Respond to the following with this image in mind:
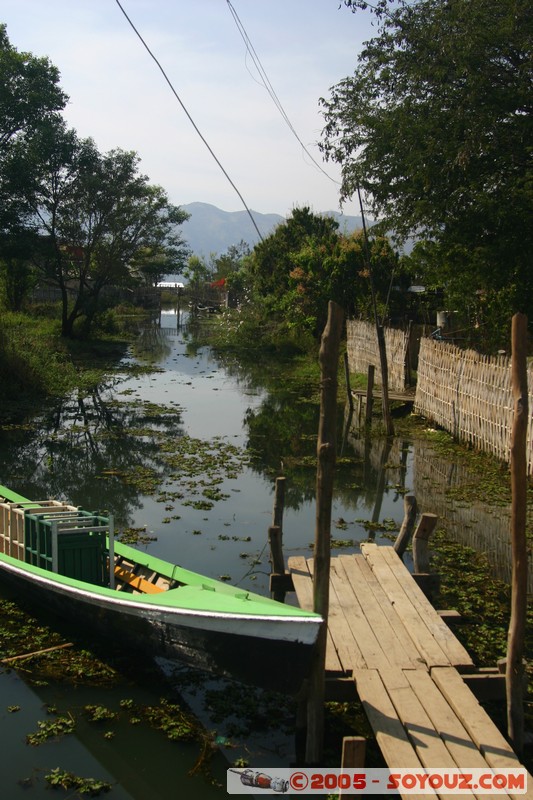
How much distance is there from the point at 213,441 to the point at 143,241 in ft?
78.6

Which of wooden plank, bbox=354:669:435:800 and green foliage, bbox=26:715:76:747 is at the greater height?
wooden plank, bbox=354:669:435:800

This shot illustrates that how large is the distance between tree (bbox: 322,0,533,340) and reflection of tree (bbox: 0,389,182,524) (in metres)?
7.39

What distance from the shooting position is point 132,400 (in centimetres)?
2144

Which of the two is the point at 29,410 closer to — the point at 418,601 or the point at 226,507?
the point at 226,507

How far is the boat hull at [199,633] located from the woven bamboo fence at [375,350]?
580 inches

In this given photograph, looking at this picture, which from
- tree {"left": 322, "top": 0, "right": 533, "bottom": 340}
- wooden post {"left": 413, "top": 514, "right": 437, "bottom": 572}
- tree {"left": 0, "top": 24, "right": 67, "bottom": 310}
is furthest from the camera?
tree {"left": 0, "top": 24, "right": 67, "bottom": 310}

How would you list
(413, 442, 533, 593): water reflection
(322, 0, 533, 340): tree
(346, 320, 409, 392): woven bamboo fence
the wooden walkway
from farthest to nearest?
1. (346, 320, 409, 392): woven bamboo fence
2. (322, 0, 533, 340): tree
3. (413, 442, 533, 593): water reflection
4. the wooden walkway

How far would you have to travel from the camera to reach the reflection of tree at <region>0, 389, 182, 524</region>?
1229 centimetres

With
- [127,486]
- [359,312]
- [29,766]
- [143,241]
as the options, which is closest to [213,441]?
[127,486]

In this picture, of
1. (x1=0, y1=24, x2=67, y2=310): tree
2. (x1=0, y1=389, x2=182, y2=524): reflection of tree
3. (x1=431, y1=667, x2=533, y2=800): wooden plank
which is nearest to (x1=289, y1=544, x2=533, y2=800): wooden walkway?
(x1=431, y1=667, x2=533, y2=800): wooden plank

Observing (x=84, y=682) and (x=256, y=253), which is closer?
(x=84, y=682)

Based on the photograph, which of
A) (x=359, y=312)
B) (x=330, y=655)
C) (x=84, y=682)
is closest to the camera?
(x=330, y=655)

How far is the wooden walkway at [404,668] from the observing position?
15.5 feet

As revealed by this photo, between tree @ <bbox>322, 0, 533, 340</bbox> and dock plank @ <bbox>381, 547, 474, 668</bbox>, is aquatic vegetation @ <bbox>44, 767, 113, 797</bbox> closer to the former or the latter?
dock plank @ <bbox>381, 547, 474, 668</bbox>
